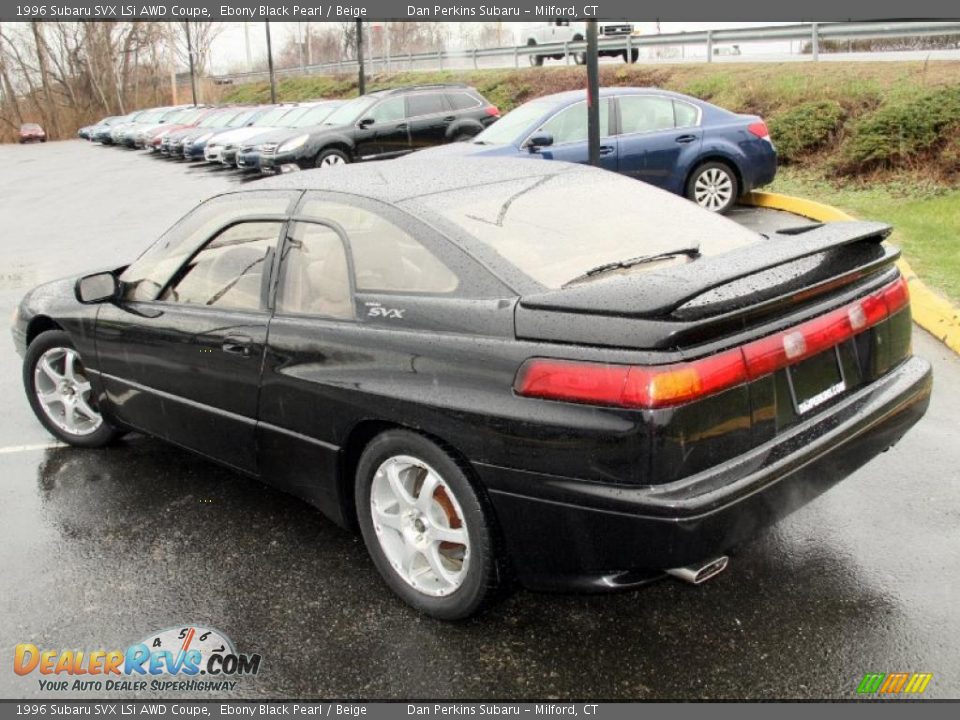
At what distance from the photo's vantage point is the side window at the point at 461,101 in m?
17.9

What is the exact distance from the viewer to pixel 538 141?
10.2 metres

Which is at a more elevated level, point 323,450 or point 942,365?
point 323,450

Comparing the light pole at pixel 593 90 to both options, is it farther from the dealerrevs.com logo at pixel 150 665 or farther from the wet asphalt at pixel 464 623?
the dealerrevs.com logo at pixel 150 665

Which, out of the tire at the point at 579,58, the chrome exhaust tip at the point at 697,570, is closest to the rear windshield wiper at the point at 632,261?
the chrome exhaust tip at the point at 697,570

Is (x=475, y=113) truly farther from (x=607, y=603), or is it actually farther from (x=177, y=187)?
(x=607, y=603)

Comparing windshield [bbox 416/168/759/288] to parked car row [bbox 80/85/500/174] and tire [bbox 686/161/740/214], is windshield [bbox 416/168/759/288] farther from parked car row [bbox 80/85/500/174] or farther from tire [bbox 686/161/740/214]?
parked car row [bbox 80/85/500/174]

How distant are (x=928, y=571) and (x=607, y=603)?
1.21m

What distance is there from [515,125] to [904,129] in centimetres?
532

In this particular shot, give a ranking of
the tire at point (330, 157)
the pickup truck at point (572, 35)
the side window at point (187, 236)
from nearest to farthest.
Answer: the side window at point (187, 236) < the tire at point (330, 157) < the pickup truck at point (572, 35)

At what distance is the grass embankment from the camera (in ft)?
30.1

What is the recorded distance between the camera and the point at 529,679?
2891 millimetres

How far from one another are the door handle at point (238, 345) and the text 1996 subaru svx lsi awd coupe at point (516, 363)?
0.5 inches

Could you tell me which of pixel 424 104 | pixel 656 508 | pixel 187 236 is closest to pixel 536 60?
pixel 424 104
